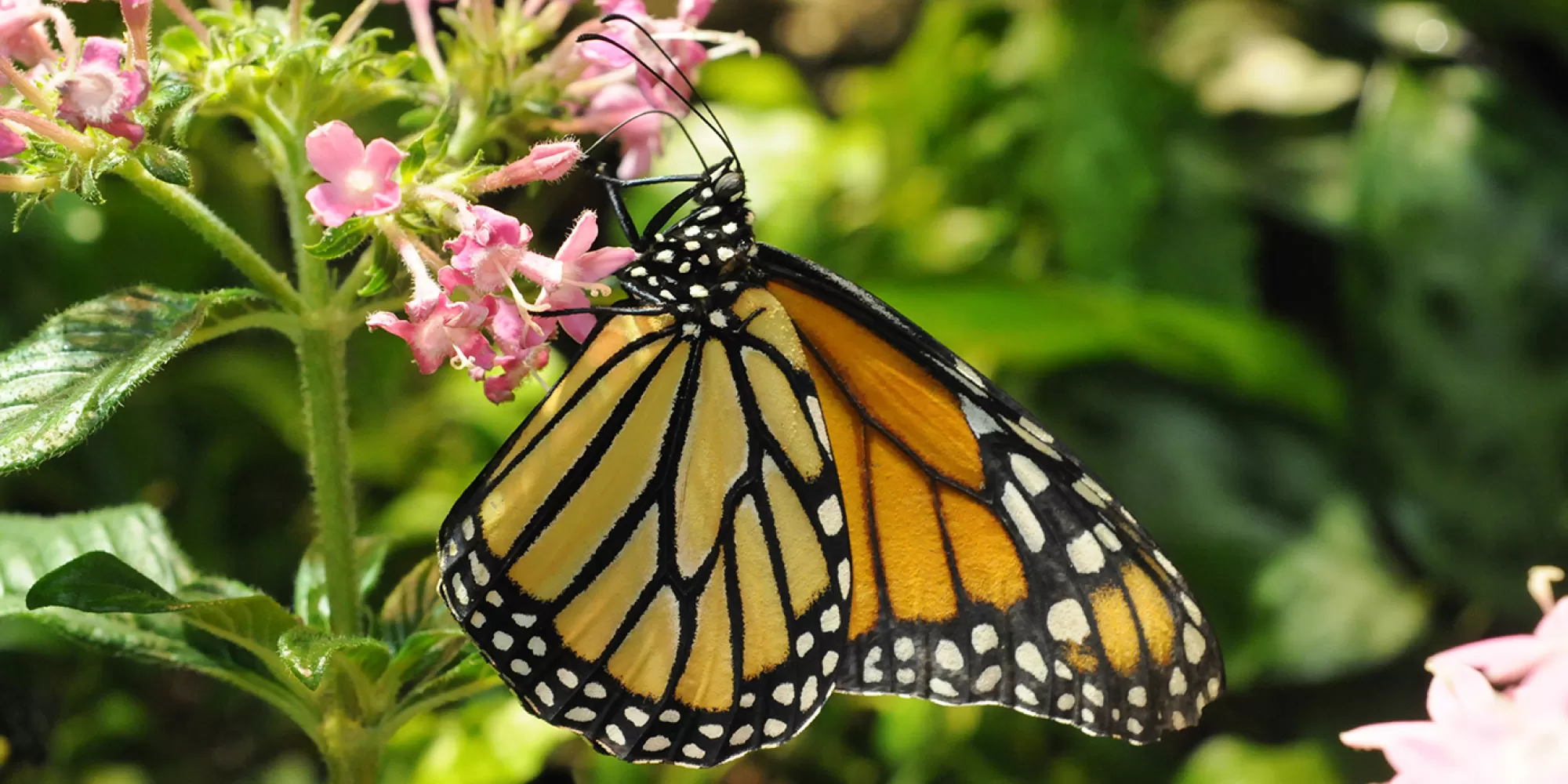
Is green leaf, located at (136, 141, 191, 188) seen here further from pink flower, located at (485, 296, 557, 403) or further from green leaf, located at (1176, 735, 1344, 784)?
green leaf, located at (1176, 735, 1344, 784)

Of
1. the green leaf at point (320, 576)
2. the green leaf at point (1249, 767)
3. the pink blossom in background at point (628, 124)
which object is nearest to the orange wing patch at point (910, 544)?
the pink blossom in background at point (628, 124)

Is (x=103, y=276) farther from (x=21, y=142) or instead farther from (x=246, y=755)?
(x=21, y=142)

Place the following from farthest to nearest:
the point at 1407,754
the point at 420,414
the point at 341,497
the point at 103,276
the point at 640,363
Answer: the point at 420,414 < the point at 103,276 < the point at 640,363 < the point at 341,497 < the point at 1407,754

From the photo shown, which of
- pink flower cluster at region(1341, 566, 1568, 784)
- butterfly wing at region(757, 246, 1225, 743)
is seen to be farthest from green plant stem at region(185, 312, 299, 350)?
pink flower cluster at region(1341, 566, 1568, 784)

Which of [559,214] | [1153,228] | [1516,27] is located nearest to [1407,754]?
[1153,228]

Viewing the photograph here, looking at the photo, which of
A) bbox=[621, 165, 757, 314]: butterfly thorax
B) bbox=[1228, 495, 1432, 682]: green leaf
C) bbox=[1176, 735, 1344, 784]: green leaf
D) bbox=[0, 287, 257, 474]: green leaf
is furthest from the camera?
bbox=[1228, 495, 1432, 682]: green leaf

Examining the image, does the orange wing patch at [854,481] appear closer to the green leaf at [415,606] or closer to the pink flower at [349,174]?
the green leaf at [415,606]

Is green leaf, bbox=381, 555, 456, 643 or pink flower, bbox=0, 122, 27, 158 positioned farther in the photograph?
green leaf, bbox=381, 555, 456, 643

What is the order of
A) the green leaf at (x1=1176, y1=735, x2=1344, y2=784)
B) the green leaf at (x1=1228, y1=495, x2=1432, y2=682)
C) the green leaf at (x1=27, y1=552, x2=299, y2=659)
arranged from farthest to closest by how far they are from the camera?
the green leaf at (x1=1228, y1=495, x2=1432, y2=682) < the green leaf at (x1=1176, y1=735, x2=1344, y2=784) < the green leaf at (x1=27, y1=552, x2=299, y2=659)
